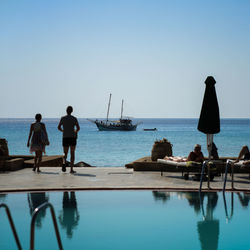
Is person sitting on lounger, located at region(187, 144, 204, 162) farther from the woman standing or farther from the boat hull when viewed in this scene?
the boat hull

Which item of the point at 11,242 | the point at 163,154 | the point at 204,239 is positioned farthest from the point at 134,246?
the point at 163,154

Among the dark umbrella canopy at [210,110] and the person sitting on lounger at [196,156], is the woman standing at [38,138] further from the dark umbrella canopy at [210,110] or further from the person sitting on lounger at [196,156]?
the dark umbrella canopy at [210,110]

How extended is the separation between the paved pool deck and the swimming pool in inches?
14.8

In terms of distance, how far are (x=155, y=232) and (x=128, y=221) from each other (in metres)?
0.76

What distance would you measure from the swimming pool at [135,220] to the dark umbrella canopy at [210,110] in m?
2.34

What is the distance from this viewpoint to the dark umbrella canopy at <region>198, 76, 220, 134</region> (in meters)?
11.4

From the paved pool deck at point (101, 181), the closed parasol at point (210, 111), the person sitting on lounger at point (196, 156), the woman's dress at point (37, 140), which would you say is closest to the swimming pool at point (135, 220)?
the paved pool deck at point (101, 181)

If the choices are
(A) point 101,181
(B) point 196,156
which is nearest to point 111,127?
(B) point 196,156

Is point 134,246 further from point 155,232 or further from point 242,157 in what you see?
point 242,157

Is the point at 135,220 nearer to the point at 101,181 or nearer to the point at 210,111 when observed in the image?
the point at 101,181

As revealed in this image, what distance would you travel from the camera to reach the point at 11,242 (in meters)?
6.22

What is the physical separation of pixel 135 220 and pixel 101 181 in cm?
369

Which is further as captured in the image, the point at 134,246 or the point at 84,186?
the point at 84,186

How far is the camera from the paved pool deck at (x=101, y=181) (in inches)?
396
